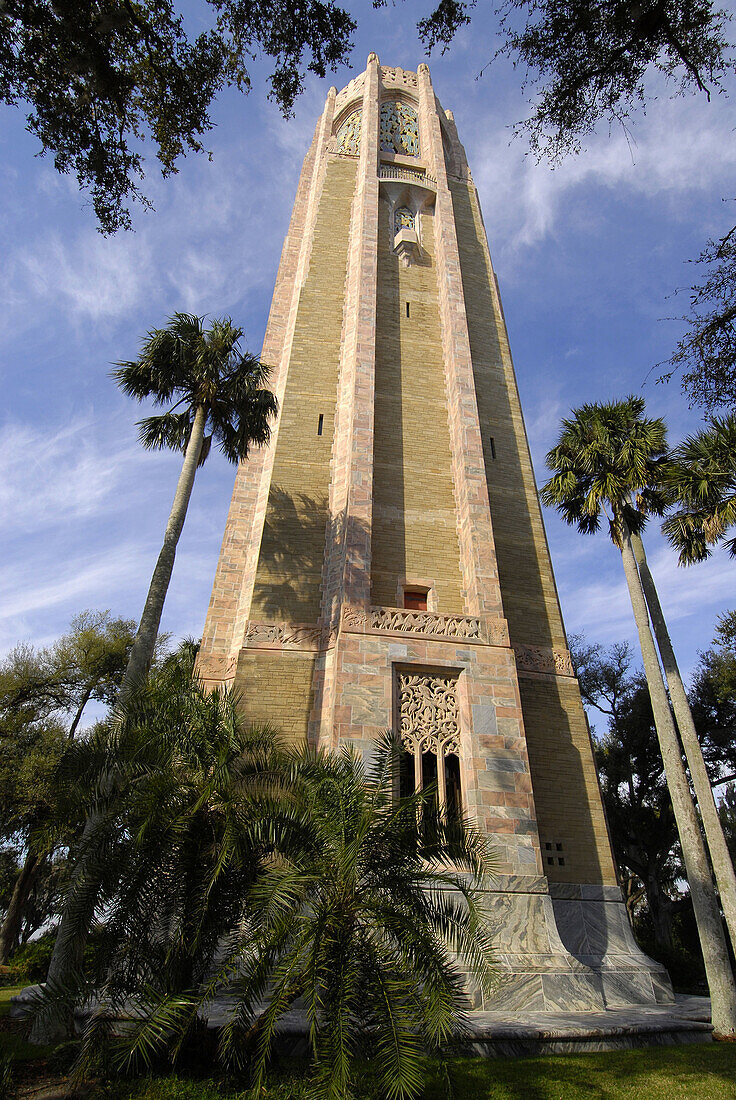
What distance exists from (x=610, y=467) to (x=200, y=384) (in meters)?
9.77

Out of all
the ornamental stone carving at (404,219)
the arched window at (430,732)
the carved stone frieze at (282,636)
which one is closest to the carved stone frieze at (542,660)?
the arched window at (430,732)

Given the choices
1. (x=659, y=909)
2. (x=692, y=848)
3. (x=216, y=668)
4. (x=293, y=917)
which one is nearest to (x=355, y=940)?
(x=293, y=917)

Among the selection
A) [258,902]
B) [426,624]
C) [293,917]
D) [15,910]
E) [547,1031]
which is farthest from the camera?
[15,910]

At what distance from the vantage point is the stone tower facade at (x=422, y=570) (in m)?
12.3

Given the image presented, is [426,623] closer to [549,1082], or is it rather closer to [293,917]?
[293,917]

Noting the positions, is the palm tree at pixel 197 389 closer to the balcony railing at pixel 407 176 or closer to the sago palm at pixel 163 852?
the sago palm at pixel 163 852

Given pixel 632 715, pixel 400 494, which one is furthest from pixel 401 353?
pixel 632 715

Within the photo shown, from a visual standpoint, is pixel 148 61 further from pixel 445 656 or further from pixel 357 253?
pixel 357 253

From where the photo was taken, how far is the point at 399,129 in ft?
92.4

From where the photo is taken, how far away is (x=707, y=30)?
6793 millimetres

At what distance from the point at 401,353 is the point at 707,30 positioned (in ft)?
45.5

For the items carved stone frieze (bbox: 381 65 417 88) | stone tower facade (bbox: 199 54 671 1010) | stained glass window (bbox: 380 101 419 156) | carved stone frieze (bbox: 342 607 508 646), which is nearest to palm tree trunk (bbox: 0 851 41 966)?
stone tower facade (bbox: 199 54 671 1010)

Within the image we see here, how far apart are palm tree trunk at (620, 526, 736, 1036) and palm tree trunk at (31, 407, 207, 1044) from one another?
31.0 ft

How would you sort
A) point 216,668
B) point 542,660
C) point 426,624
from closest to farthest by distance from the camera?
point 426,624 < point 216,668 < point 542,660
